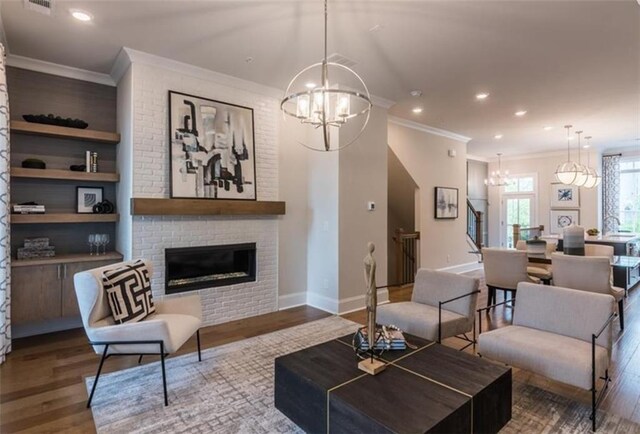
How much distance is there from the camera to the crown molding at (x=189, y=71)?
379cm

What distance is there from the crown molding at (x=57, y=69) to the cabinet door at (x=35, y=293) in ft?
7.45

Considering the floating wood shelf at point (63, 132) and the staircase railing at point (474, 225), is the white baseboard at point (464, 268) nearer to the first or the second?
the staircase railing at point (474, 225)

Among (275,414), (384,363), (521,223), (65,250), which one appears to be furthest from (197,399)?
(521,223)

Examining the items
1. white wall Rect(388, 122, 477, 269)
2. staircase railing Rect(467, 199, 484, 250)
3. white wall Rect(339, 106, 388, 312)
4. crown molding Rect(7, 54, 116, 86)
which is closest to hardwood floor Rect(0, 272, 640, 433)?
white wall Rect(339, 106, 388, 312)

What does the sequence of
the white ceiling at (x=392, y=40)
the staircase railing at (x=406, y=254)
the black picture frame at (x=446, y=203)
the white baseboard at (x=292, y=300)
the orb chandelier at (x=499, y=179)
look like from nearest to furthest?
the white ceiling at (x=392, y=40) < the white baseboard at (x=292, y=300) < the staircase railing at (x=406, y=254) < the black picture frame at (x=446, y=203) < the orb chandelier at (x=499, y=179)

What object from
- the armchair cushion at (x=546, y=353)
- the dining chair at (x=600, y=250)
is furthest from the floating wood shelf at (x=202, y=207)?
the dining chair at (x=600, y=250)

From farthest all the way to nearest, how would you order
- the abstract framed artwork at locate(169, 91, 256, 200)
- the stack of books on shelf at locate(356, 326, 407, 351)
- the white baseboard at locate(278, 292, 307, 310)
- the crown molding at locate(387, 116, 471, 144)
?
1. the crown molding at locate(387, 116, 471, 144)
2. the white baseboard at locate(278, 292, 307, 310)
3. the abstract framed artwork at locate(169, 91, 256, 200)
4. the stack of books on shelf at locate(356, 326, 407, 351)

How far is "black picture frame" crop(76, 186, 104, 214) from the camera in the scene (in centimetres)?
431

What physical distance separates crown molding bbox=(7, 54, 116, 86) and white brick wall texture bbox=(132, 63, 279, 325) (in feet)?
3.12

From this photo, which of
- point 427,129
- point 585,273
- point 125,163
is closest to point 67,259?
point 125,163

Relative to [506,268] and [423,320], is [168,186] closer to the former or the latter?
[423,320]

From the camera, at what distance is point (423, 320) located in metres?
3.16

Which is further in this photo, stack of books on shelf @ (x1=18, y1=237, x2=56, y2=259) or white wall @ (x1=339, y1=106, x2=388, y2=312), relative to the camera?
white wall @ (x1=339, y1=106, x2=388, y2=312)

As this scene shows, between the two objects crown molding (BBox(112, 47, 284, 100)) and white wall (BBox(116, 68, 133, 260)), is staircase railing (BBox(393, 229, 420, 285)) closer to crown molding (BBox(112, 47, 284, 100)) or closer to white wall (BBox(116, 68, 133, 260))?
crown molding (BBox(112, 47, 284, 100))
